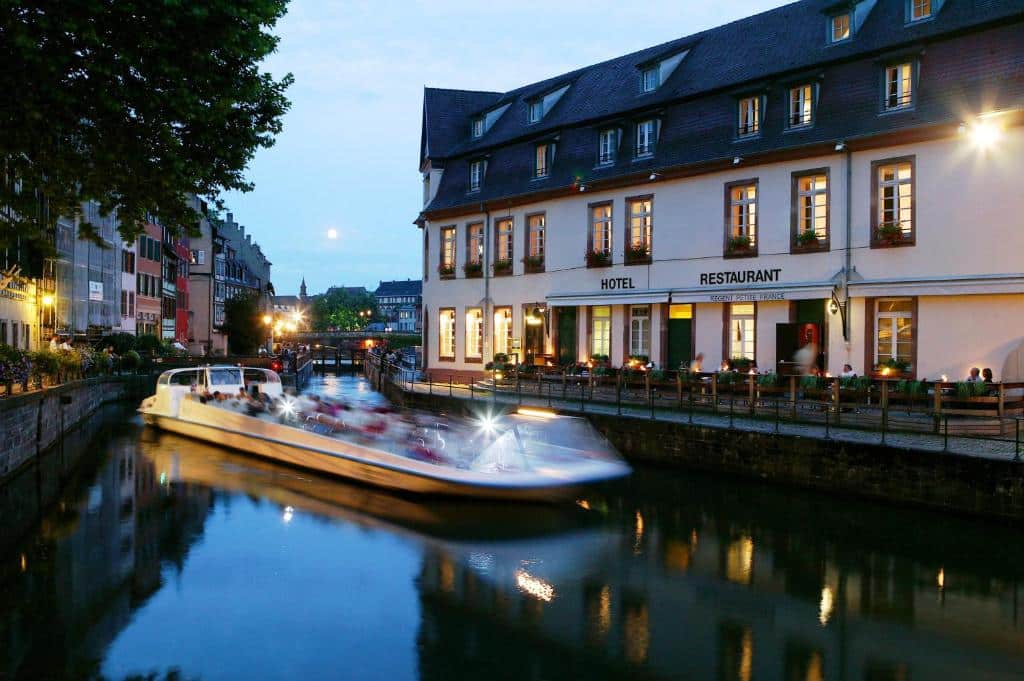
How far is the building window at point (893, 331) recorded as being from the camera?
20688mm

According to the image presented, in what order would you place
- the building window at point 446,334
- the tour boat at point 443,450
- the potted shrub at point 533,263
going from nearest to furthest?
the tour boat at point 443,450
the potted shrub at point 533,263
the building window at point 446,334

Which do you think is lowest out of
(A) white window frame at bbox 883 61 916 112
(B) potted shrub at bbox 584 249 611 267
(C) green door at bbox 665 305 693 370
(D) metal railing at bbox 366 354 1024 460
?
(D) metal railing at bbox 366 354 1024 460

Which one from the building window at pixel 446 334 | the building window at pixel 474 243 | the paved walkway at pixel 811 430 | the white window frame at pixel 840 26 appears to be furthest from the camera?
the building window at pixel 446 334

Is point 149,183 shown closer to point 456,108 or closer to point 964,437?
point 964,437

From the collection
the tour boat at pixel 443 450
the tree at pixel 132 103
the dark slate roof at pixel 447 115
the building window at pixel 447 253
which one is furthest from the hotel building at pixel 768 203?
the tree at pixel 132 103

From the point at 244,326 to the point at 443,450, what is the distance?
47858mm

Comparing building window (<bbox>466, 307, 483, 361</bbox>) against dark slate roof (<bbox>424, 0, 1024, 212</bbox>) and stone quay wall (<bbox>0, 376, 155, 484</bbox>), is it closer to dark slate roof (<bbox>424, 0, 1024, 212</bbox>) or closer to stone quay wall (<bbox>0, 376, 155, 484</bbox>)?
dark slate roof (<bbox>424, 0, 1024, 212</bbox>)

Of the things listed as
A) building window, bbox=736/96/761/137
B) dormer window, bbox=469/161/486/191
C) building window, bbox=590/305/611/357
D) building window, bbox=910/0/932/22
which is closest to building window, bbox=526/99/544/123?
dormer window, bbox=469/161/486/191

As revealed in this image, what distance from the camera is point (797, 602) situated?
34.3ft

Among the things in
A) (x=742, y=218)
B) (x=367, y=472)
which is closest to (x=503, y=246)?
(x=742, y=218)

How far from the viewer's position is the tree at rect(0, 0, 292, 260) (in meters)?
10.1

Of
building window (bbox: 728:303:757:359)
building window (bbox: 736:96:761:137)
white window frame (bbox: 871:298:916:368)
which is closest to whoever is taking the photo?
white window frame (bbox: 871:298:916:368)

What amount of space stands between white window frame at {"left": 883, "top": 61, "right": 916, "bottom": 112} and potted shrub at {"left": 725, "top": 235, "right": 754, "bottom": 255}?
4.70 metres

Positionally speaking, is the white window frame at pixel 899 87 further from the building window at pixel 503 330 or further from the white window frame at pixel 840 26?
the building window at pixel 503 330
